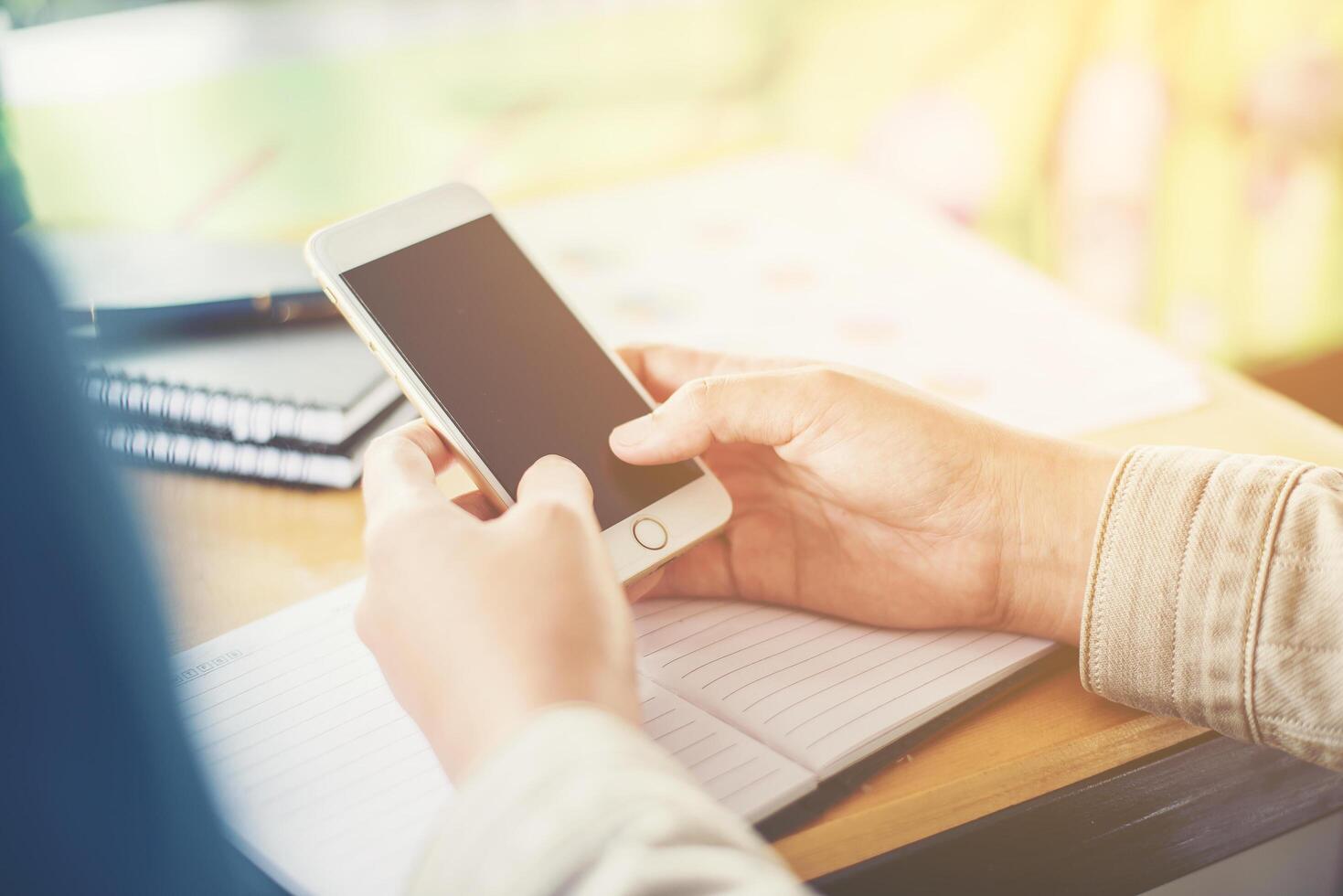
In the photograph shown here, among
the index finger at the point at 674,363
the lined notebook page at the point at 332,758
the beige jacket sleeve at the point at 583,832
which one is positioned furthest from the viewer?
the index finger at the point at 674,363

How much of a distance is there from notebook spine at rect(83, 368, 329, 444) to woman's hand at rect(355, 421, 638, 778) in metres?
0.23

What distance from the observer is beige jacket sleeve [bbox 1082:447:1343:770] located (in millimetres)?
464

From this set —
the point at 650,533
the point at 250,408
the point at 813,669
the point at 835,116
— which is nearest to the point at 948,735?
the point at 813,669

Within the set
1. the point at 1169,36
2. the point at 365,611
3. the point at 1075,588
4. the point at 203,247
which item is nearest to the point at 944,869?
the point at 1075,588

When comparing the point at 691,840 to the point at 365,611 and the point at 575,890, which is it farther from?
the point at 365,611

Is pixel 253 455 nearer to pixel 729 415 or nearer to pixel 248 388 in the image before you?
pixel 248 388

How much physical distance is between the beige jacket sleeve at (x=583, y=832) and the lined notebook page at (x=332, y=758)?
0.09 metres

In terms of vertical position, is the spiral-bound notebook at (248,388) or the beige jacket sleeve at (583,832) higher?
the spiral-bound notebook at (248,388)

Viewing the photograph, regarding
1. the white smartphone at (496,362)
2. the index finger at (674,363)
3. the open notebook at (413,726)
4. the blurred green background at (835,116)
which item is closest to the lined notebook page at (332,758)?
the open notebook at (413,726)

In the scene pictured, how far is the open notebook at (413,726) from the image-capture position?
431 mm

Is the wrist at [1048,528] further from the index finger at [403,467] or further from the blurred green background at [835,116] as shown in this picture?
the blurred green background at [835,116]

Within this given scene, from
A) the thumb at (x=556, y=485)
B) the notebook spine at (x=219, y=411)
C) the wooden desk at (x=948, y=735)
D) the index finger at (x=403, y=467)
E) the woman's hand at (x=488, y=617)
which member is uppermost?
the notebook spine at (x=219, y=411)

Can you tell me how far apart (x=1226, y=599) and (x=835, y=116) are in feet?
4.10

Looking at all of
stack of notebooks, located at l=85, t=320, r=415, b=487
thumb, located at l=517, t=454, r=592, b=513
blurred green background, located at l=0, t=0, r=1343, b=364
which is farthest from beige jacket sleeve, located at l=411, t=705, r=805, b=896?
blurred green background, located at l=0, t=0, r=1343, b=364
